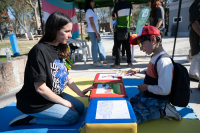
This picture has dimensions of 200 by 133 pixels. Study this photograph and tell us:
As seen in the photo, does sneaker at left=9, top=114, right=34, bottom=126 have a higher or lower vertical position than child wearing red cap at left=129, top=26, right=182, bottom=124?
lower

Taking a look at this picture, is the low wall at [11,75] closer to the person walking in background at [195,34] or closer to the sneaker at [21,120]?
the sneaker at [21,120]

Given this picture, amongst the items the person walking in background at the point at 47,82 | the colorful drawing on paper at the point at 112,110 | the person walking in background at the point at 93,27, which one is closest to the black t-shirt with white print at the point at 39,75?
the person walking in background at the point at 47,82

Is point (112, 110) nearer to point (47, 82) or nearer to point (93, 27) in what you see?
point (47, 82)

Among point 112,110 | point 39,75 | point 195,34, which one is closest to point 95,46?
point 195,34

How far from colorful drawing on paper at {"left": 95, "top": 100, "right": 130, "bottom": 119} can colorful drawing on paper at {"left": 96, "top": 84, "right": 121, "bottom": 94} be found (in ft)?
0.59

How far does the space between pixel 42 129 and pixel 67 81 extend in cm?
66

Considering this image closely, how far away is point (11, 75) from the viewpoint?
9.69 feet

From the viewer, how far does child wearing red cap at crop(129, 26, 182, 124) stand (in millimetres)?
1461

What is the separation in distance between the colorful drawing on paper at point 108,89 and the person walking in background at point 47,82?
441 millimetres

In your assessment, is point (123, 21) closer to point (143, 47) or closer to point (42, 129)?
point (143, 47)

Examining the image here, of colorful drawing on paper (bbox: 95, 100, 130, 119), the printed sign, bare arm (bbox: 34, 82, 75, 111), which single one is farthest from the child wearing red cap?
the printed sign

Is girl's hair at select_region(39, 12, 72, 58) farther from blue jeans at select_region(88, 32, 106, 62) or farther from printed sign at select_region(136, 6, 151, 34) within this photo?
printed sign at select_region(136, 6, 151, 34)

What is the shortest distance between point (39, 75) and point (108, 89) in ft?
2.55

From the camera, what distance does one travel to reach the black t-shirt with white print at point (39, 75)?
55.8 inches
